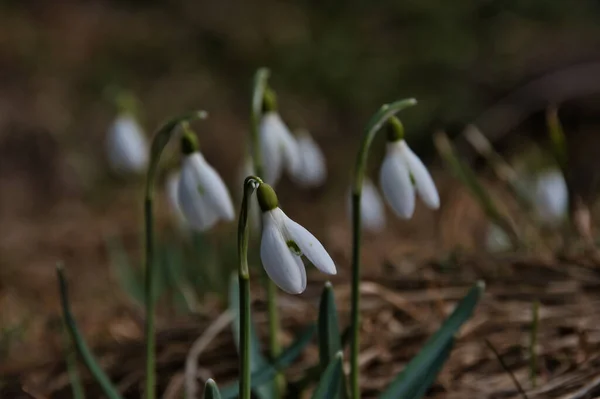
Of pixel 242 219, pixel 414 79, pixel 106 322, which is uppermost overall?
pixel 414 79

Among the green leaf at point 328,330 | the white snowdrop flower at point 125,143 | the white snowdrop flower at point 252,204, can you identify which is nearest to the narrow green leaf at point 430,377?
the green leaf at point 328,330

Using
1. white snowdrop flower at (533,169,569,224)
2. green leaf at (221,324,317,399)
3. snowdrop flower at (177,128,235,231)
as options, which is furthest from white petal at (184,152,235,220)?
white snowdrop flower at (533,169,569,224)

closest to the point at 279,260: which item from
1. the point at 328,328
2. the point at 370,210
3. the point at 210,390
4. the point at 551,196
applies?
the point at 210,390

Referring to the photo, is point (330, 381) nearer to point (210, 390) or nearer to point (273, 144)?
point (210, 390)

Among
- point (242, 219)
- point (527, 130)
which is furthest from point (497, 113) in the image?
point (242, 219)

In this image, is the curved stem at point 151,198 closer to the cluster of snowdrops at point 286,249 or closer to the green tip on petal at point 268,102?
the cluster of snowdrops at point 286,249

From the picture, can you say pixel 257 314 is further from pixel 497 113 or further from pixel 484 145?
pixel 497 113

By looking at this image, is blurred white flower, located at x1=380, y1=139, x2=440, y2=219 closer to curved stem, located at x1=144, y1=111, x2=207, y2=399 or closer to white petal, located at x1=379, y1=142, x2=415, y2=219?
white petal, located at x1=379, y1=142, x2=415, y2=219
